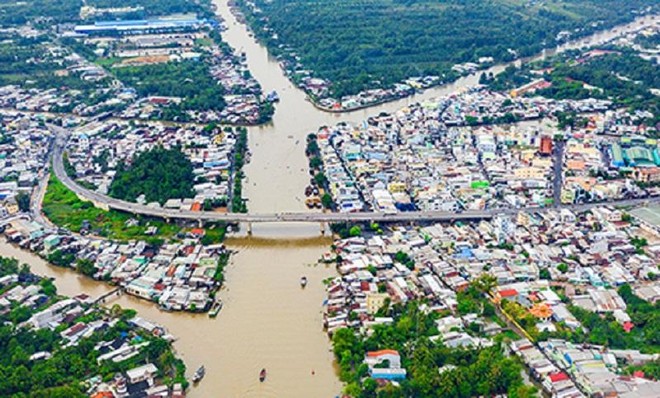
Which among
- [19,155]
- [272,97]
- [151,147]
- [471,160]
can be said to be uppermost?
[471,160]

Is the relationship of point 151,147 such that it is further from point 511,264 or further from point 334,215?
point 511,264

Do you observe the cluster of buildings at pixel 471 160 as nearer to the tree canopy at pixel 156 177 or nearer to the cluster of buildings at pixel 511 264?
the cluster of buildings at pixel 511 264

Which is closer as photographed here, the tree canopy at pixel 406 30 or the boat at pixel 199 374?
the boat at pixel 199 374

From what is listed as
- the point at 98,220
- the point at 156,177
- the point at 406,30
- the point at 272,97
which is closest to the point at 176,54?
the point at 272,97

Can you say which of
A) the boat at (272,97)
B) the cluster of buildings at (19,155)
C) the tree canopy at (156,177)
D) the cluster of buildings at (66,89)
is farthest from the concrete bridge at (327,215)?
the boat at (272,97)

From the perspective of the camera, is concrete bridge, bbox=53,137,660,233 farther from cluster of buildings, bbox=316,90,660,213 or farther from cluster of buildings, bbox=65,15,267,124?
cluster of buildings, bbox=65,15,267,124

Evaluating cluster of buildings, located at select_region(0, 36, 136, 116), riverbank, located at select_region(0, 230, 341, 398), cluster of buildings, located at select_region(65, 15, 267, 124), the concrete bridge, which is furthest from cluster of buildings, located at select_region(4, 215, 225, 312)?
cluster of buildings, located at select_region(0, 36, 136, 116)

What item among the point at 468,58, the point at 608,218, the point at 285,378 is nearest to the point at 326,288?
the point at 285,378
